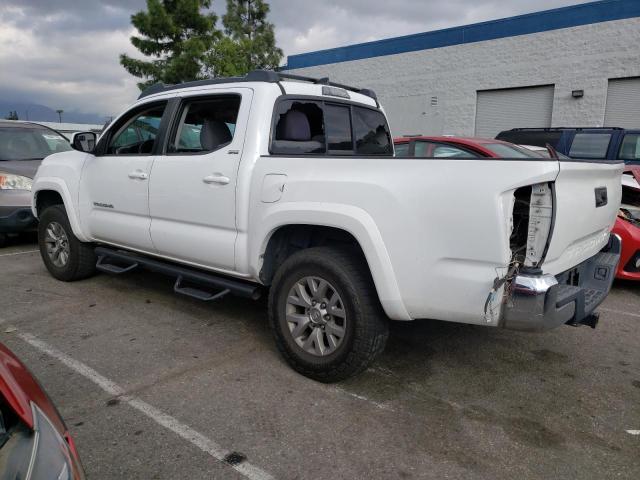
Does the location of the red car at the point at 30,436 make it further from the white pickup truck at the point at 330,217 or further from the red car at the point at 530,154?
the red car at the point at 530,154


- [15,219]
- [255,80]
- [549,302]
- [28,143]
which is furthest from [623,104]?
[15,219]

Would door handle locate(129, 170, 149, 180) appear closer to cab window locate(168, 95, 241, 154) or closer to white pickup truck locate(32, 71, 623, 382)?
white pickup truck locate(32, 71, 623, 382)

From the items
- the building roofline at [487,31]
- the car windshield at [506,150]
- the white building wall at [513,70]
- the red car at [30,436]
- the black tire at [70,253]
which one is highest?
the building roofline at [487,31]

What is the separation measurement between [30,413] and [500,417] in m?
2.47

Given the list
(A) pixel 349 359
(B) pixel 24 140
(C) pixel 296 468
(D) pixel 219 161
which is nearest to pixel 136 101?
(D) pixel 219 161

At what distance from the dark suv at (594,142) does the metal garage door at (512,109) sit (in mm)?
7062

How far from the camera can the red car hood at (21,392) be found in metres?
1.50

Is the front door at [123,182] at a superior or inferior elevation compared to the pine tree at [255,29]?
inferior

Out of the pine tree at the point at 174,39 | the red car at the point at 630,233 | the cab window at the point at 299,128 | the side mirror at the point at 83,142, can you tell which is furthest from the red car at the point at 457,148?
the pine tree at the point at 174,39

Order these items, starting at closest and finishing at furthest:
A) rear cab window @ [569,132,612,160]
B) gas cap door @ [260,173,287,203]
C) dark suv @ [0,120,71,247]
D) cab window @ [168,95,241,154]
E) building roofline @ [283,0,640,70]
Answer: gas cap door @ [260,173,287,203], cab window @ [168,95,241,154], dark suv @ [0,120,71,247], rear cab window @ [569,132,612,160], building roofline @ [283,0,640,70]

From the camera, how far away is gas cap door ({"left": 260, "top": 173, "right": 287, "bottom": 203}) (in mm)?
3330

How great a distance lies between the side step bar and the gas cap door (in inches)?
28.3

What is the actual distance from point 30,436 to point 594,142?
968cm

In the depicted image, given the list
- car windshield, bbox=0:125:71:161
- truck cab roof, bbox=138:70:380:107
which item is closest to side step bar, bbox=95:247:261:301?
truck cab roof, bbox=138:70:380:107
